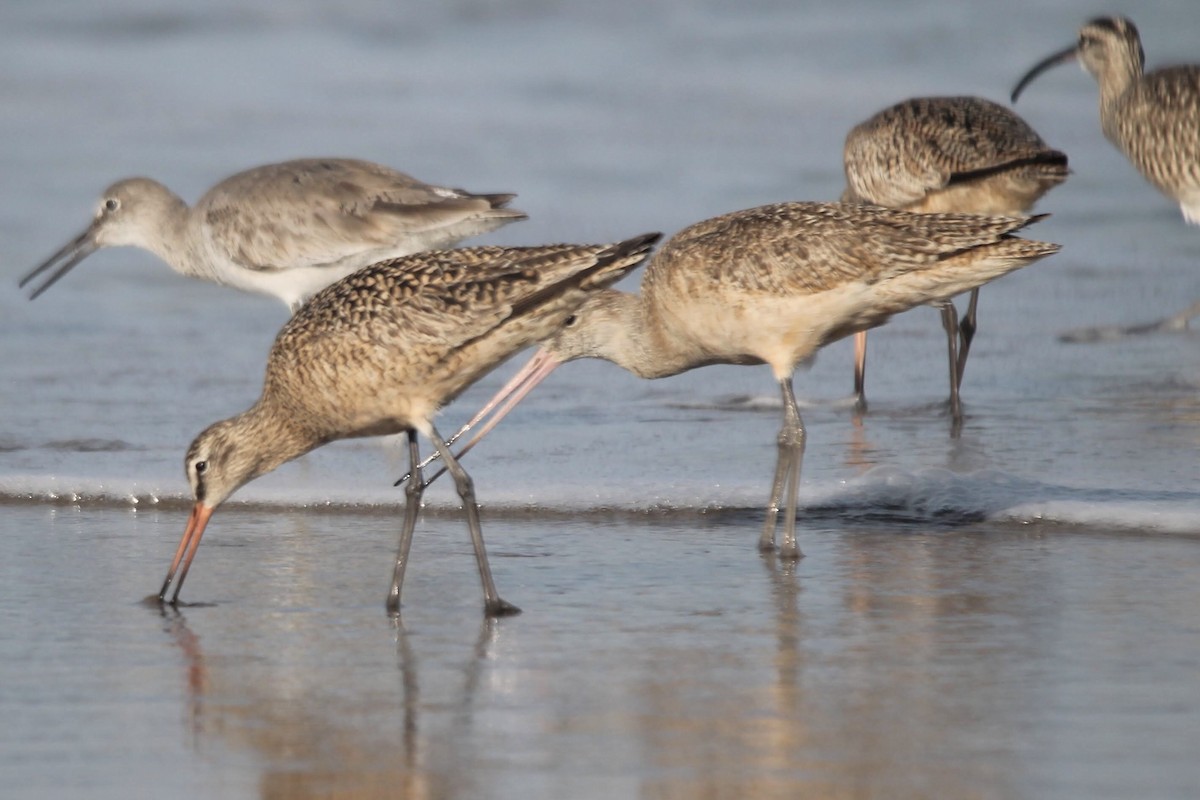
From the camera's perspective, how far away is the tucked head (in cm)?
1011

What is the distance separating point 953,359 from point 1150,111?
2.15 metres

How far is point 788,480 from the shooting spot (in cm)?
659

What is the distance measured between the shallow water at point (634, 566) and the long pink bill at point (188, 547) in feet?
0.48

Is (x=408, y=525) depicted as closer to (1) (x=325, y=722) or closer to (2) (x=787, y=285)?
(1) (x=325, y=722)

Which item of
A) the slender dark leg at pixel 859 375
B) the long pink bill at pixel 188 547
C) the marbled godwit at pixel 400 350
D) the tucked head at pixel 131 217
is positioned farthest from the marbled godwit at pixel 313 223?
the long pink bill at pixel 188 547

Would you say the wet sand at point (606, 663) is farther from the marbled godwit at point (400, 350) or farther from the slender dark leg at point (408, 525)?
the marbled godwit at point (400, 350)

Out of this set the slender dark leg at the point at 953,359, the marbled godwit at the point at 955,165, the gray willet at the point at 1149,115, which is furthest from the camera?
the gray willet at the point at 1149,115

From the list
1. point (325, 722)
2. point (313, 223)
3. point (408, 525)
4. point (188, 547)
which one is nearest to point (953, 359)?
point (313, 223)

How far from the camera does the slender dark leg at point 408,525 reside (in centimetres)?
548

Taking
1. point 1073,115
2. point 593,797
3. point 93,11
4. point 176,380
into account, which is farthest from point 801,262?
point 93,11

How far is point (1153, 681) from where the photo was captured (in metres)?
4.54

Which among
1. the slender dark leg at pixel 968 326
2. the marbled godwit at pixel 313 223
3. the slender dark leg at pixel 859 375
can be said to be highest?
the marbled godwit at pixel 313 223

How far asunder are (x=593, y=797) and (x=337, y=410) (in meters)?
2.10

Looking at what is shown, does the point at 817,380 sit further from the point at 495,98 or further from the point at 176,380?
the point at 495,98
